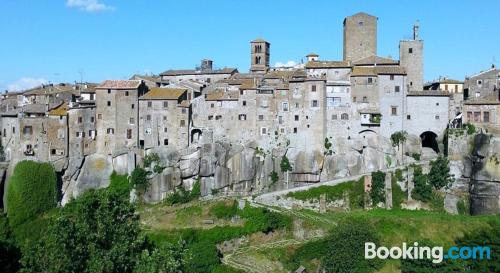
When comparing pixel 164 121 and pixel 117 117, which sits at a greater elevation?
pixel 117 117

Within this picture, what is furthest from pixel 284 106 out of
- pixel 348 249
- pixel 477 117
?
pixel 348 249

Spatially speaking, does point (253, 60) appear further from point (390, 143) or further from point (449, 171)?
point (449, 171)

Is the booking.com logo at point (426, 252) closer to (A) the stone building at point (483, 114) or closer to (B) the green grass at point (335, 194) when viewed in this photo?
(B) the green grass at point (335, 194)

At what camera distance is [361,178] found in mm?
54156

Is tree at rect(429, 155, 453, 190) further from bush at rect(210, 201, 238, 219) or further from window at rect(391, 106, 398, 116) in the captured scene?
bush at rect(210, 201, 238, 219)

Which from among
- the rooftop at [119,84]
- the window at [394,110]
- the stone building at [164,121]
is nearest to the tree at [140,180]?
the stone building at [164,121]

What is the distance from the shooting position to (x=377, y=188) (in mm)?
53625

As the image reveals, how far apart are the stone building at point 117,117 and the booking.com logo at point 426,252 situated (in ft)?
87.1

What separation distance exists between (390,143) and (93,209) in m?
32.1

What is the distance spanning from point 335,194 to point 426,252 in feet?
42.8

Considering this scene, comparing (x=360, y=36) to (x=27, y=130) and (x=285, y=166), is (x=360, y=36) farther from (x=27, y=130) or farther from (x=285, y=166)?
(x=27, y=130)

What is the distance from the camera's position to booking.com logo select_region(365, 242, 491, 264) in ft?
135

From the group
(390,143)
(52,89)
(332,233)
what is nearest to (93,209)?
(332,233)

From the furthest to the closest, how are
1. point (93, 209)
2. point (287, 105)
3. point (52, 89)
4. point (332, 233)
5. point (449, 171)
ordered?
point (52, 89) < point (287, 105) < point (449, 171) < point (332, 233) < point (93, 209)
